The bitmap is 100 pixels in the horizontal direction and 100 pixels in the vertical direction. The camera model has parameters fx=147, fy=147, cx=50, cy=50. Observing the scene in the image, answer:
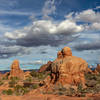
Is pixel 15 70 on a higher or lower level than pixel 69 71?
lower

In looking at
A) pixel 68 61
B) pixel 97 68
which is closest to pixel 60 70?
pixel 68 61

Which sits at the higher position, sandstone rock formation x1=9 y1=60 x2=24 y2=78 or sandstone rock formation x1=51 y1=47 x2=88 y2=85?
sandstone rock formation x1=51 y1=47 x2=88 y2=85

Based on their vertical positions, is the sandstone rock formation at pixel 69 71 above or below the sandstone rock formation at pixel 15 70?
above

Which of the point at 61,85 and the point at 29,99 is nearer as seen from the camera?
the point at 29,99

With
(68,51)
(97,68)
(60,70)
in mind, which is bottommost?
(97,68)

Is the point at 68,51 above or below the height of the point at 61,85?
above

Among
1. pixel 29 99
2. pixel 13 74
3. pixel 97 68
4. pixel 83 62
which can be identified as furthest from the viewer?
pixel 97 68

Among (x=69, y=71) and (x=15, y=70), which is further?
(x=15, y=70)

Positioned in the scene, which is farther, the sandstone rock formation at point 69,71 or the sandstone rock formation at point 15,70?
→ the sandstone rock formation at point 15,70

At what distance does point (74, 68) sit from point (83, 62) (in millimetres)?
1721

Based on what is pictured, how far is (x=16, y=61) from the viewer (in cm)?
4638

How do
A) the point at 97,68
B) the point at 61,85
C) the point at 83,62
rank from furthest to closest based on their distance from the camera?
the point at 97,68 < the point at 83,62 < the point at 61,85

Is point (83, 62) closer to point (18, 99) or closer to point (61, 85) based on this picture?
point (61, 85)

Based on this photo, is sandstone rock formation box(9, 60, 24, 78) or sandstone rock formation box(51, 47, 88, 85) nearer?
sandstone rock formation box(51, 47, 88, 85)
